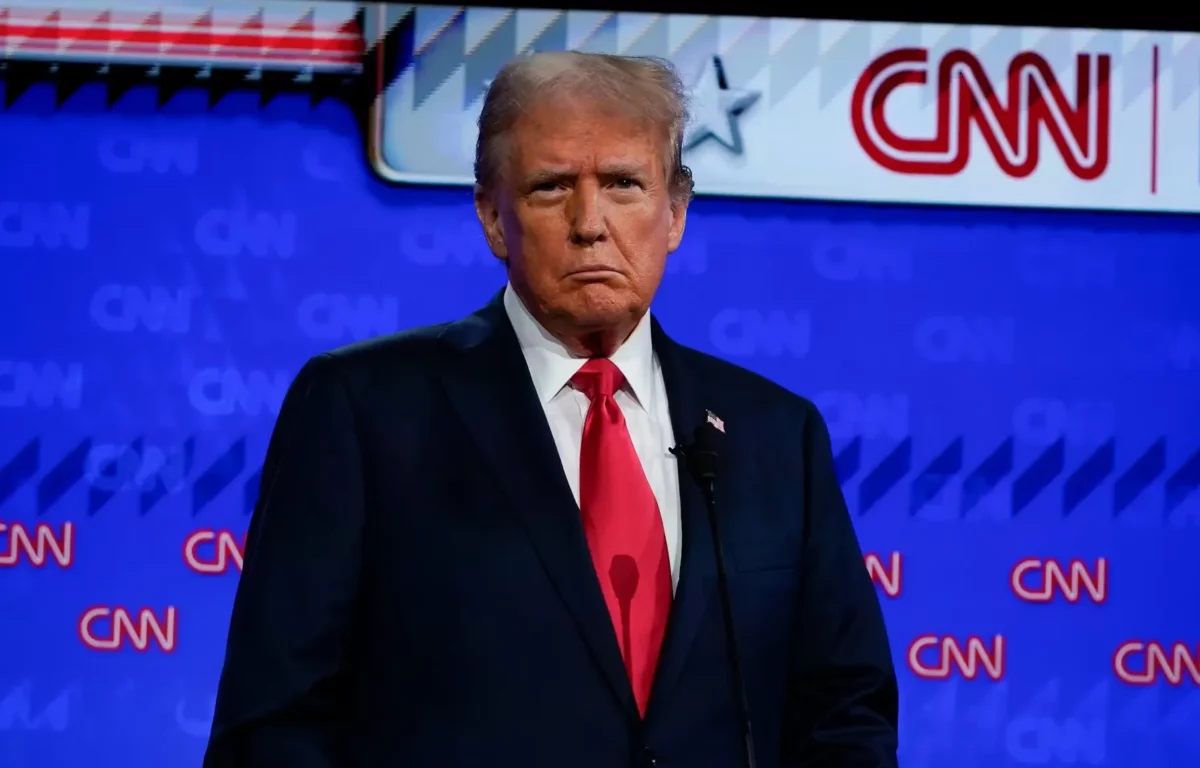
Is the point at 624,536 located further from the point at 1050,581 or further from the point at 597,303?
the point at 1050,581

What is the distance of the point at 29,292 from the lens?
8.37ft

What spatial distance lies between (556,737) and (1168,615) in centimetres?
170

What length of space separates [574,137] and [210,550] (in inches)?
54.4

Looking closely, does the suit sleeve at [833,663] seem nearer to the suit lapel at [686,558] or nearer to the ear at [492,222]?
the suit lapel at [686,558]

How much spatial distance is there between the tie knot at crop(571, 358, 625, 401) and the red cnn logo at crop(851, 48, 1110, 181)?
1.36 m

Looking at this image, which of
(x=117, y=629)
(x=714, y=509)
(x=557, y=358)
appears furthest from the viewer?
(x=117, y=629)

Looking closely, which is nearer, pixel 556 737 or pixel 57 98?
pixel 556 737

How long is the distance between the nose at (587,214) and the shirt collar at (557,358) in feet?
0.40

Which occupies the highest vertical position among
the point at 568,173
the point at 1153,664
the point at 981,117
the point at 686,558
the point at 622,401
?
the point at 981,117

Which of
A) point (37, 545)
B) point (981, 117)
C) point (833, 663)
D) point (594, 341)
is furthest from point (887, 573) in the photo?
point (37, 545)

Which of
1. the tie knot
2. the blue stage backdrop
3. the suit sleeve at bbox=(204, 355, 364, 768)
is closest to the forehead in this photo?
the tie knot

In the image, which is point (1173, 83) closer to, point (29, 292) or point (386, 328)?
point (386, 328)

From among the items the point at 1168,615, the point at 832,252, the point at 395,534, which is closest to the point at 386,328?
the point at 832,252

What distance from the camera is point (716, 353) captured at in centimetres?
263
